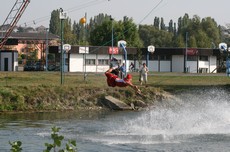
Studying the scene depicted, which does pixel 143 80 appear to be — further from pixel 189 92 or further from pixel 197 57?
pixel 197 57

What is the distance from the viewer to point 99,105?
48.0m

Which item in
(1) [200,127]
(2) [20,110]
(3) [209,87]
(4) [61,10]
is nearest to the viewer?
(1) [200,127]

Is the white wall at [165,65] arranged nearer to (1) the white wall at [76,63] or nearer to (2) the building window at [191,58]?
(2) the building window at [191,58]

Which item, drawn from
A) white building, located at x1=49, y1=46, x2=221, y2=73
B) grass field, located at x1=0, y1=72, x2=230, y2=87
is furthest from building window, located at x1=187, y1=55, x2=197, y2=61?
grass field, located at x1=0, y1=72, x2=230, y2=87

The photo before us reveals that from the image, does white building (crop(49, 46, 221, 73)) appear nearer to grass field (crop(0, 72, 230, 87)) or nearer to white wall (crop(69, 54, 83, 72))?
white wall (crop(69, 54, 83, 72))

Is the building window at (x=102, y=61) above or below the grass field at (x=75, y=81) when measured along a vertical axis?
above

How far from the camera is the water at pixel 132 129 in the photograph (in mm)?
27297

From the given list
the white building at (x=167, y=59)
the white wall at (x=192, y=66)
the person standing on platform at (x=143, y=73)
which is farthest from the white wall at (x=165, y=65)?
the person standing on platform at (x=143, y=73)

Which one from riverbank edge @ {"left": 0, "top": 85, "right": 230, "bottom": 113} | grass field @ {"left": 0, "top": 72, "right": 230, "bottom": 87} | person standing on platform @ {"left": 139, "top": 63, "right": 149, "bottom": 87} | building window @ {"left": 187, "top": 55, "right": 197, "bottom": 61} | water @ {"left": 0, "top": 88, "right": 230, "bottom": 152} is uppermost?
building window @ {"left": 187, "top": 55, "right": 197, "bottom": 61}

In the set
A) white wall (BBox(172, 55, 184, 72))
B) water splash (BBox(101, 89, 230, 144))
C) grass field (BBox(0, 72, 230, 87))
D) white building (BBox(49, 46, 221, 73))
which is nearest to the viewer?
water splash (BBox(101, 89, 230, 144))

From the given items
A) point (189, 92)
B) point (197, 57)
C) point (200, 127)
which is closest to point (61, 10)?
point (189, 92)

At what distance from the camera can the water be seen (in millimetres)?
27297

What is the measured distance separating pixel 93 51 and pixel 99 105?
49541 mm

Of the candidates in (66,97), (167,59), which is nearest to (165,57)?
(167,59)
